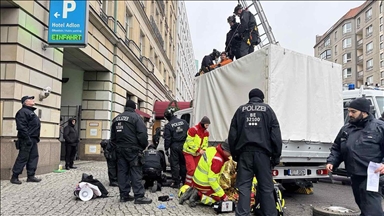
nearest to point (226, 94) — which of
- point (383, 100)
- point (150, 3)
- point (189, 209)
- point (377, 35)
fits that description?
point (189, 209)

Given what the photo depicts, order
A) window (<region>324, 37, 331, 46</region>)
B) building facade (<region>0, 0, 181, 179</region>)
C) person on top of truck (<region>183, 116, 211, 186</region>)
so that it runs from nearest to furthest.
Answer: person on top of truck (<region>183, 116, 211, 186</region>)
building facade (<region>0, 0, 181, 179</region>)
window (<region>324, 37, 331, 46</region>)

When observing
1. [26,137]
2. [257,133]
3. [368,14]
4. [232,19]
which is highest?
[368,14]

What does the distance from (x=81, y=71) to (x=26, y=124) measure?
338 inches

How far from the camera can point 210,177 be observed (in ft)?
18.2

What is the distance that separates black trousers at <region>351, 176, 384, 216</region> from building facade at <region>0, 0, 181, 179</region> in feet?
25.0

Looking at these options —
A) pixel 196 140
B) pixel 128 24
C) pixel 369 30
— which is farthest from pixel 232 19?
pixel 369 30

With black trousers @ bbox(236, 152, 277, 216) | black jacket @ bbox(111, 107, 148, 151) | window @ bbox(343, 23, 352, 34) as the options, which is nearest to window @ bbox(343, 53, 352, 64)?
window @ bbox(343, 23, 352, 34)

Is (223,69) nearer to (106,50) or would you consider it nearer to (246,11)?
(246,11)

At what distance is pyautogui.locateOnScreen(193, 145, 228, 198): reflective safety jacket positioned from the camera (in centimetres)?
557

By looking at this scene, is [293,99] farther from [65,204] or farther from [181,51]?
[181,51]

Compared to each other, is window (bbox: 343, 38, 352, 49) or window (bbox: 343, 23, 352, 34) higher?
window (bbox: 343, 23, 352, 34)

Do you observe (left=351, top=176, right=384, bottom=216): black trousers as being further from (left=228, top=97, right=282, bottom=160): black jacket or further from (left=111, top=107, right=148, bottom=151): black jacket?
(left=111, top=107, right=148, bottom=151): black jacket

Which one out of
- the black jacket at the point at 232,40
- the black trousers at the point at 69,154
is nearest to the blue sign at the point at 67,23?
the black trousers at the point at 69,154

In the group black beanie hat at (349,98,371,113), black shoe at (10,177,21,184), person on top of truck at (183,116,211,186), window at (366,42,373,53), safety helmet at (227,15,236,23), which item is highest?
window at (366,42,373,53)
